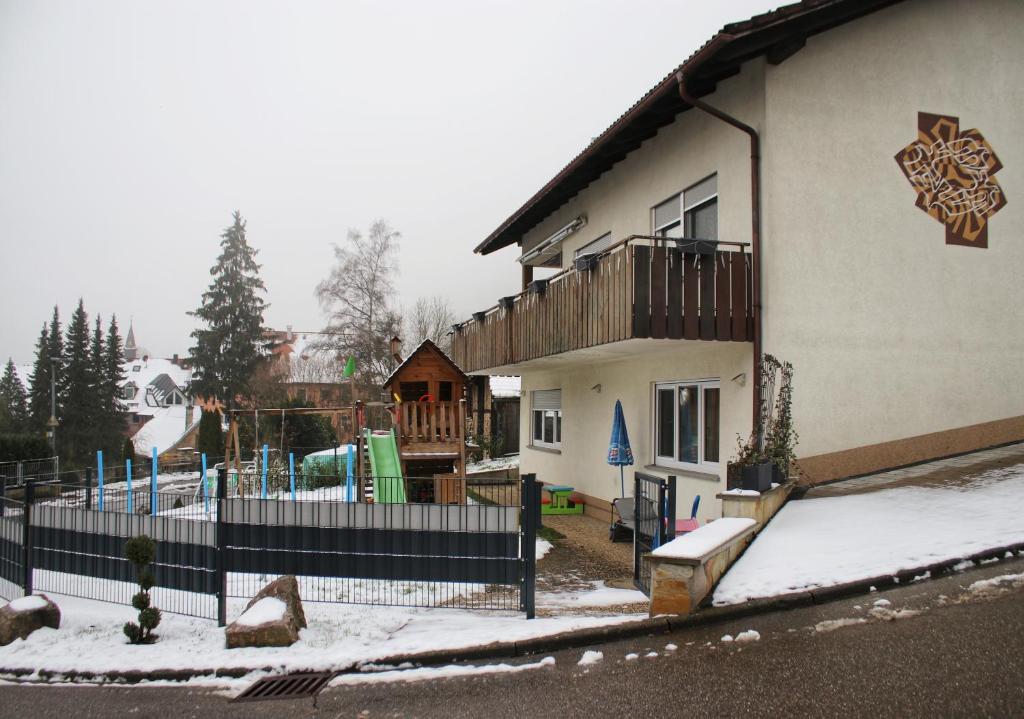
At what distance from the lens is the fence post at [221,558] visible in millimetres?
6371

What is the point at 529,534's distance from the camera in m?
6.31

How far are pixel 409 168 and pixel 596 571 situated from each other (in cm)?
4935

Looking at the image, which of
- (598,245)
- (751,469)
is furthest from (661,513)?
(598,245)

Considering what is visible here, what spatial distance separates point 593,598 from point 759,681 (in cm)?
333

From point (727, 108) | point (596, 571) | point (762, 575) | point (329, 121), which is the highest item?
point (329, 121)

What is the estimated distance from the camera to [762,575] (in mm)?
6156

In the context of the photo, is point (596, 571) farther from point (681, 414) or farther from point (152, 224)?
point (152, 224)

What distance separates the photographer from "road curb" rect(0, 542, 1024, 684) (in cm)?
535

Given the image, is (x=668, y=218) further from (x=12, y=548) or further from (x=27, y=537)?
(x=12, y=548)

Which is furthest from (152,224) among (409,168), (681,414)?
(681,414)

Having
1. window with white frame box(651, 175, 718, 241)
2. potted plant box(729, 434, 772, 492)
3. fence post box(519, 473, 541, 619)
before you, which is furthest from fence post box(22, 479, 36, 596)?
window with white frame box(651, 175, 718, 241)

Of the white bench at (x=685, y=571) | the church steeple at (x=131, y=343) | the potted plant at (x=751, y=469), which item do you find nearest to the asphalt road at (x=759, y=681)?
A: the white bench at (x=685, y=571)

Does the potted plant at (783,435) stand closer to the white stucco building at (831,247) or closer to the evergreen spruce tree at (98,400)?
the white stucco building at (831,247)

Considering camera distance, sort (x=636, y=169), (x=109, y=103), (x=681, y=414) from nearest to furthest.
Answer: (x=681, y=414) → (x=636, y=169) → (x=109, y=103)
